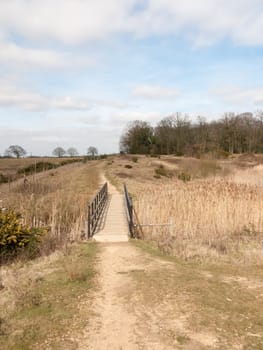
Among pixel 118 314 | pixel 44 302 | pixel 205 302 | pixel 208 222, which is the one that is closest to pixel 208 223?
pixel 208 222

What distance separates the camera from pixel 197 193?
51.2 feet

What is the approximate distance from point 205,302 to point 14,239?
5.25 meters

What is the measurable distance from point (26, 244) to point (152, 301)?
4.83 metres

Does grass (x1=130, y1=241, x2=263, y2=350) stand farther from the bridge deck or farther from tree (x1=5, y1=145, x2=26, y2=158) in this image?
tree (x1=5, y1=145, x2=26, y2=158)

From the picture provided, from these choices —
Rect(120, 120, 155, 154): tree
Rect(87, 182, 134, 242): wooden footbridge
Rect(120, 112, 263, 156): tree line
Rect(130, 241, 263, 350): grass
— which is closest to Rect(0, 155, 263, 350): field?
Rect(130, 241, 263, 350): grass

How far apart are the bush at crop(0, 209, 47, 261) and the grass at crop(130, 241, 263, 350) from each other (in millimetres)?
3462

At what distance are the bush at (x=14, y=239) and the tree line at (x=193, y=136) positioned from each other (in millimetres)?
41118

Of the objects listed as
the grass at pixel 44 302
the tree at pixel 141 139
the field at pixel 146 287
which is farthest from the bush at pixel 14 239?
the tree at pixel 141 139

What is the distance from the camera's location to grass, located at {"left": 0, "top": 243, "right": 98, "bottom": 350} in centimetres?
472

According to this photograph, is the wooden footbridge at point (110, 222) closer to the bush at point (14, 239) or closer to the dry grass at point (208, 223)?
the dry grass at point (208, 223)

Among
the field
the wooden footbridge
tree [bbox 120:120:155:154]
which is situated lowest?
the field

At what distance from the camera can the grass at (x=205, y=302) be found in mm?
4656

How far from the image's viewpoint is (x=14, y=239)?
29.0 ft

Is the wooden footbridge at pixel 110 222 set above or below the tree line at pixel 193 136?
below
